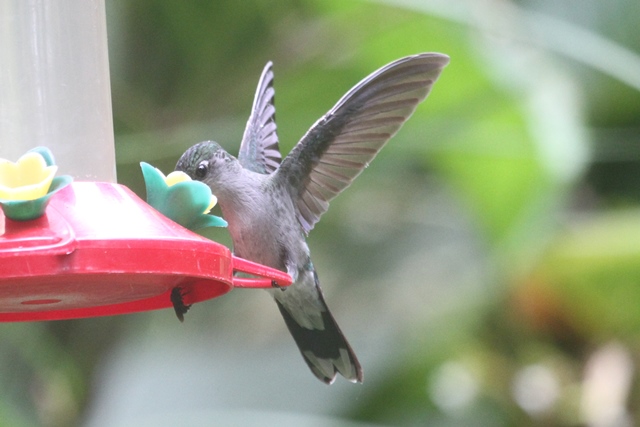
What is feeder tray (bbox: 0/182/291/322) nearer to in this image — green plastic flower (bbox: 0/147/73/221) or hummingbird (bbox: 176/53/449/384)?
green plastic flower (bbox: 0/147/73/221)

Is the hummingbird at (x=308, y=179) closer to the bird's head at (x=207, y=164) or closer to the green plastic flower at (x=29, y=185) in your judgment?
the bird's head at (x=207, y=164)

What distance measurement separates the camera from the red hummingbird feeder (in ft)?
5.71

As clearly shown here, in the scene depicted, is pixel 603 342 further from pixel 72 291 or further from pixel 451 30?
pixel 72 291

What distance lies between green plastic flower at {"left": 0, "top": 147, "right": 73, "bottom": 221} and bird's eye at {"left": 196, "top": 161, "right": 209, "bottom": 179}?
31.8 inches

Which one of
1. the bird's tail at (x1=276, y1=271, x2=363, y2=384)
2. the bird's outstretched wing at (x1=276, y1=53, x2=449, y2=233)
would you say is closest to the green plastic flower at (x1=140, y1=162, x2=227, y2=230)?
the bird's outstretched wing at (x1=276, y1=53, x2=449, y2=233)

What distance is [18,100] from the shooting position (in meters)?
2.25

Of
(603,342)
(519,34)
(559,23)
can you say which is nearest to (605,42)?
(559,23)

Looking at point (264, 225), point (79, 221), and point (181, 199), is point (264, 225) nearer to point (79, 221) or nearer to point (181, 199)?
point (181, 199)

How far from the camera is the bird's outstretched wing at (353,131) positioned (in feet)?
7.95

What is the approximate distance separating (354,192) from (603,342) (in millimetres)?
1437

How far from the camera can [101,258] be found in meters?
1.74

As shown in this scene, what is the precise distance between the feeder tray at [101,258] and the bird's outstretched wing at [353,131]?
22.4 inches

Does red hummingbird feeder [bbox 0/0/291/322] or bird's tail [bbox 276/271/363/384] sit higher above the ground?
red hummingbird feeder [bbox 0/0/291/322]

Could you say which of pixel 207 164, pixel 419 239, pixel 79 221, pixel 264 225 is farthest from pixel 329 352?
pixel 419 239
